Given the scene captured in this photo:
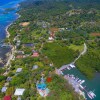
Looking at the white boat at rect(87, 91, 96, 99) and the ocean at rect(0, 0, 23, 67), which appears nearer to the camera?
the white boat at rect(87, 91, 96, 99)

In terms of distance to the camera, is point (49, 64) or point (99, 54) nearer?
point (49, 64)

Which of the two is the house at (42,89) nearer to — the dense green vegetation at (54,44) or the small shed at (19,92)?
the dense green vegetation at (54,44)

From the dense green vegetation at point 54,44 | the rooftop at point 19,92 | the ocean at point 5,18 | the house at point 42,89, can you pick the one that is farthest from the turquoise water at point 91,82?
the ocean at point 5,18

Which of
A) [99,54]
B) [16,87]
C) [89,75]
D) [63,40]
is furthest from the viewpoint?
[63,40]

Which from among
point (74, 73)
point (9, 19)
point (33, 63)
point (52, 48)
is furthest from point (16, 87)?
point (9, 19)

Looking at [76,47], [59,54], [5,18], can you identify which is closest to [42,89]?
[59,54]

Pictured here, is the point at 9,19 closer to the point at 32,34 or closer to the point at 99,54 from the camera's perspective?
the point at 32,34

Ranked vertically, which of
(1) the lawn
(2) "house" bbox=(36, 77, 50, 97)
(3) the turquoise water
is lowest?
(3) the turquoise water

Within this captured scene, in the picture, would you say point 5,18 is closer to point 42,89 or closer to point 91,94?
point 42,89

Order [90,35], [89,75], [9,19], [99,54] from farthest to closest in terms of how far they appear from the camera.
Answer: [9,19] < [90,35] < [99,54] < [89,75]

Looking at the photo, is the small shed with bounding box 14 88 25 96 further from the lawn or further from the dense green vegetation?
the lawn

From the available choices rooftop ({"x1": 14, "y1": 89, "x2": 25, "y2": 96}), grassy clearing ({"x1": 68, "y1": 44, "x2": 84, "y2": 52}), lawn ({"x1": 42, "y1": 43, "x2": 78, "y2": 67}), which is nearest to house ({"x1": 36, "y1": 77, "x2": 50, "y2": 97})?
rooftop ({"x1": 14, "y1": 89, "x2": 25, "y2": 96})
